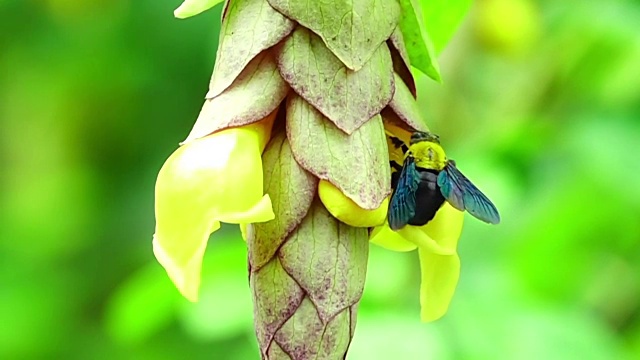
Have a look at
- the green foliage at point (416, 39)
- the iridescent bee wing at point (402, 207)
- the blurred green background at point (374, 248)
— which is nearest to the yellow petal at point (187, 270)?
the iridescent bee wing at point (402, 207)

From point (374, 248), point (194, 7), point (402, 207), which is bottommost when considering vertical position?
point (374, 248)

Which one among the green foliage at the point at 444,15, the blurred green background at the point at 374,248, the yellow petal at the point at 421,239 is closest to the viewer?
the yellow petal at the point at 421,239

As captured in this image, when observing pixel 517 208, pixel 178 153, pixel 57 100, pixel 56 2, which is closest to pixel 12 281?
pixel 57 100

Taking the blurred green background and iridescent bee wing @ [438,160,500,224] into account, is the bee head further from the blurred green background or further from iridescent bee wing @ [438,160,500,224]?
the blurred green background

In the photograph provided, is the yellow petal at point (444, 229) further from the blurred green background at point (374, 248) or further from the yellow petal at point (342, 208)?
the blurred green background at point (374, 248)

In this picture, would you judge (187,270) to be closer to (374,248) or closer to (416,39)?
(416,39)

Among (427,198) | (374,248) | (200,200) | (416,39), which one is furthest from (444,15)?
(374,248)

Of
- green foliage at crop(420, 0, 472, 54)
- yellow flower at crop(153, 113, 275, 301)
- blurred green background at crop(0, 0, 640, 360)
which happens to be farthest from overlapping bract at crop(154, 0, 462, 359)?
blurred green background at crop(0, 0, 640, 360)
